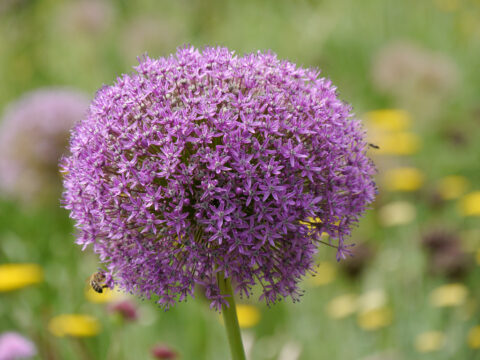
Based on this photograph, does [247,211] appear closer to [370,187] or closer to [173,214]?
[173,214]

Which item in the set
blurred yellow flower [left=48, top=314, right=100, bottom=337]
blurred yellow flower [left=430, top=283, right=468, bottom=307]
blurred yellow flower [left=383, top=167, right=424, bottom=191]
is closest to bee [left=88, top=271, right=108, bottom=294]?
blurred yellow flower [left=48, top=314, right=100, bottom=337]

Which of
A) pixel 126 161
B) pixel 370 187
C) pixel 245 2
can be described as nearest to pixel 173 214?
pixel 126 161

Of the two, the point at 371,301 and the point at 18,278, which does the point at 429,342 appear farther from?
the point at 18,278

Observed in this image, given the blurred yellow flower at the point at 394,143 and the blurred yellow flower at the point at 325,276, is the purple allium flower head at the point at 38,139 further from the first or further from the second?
the blurred yellow flower at the point at 394,143


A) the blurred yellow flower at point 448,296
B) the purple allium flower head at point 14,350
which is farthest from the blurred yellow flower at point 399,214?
the purple allium flower head at point 14,350

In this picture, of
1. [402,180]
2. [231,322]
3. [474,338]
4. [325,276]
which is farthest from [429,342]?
[231,322]
